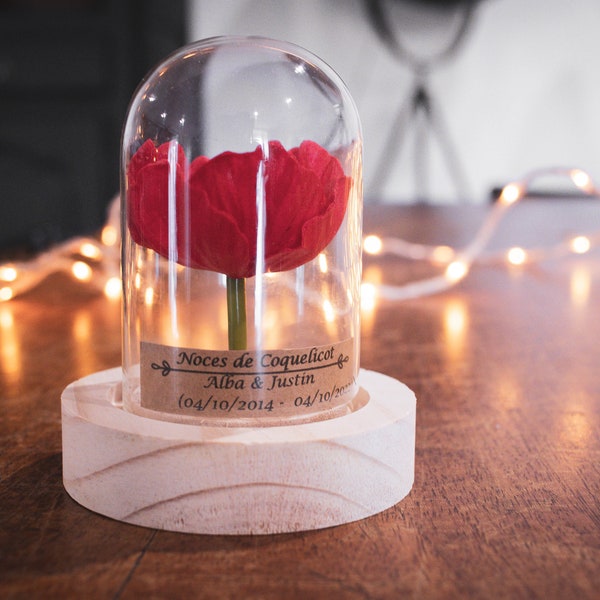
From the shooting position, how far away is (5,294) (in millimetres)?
1169

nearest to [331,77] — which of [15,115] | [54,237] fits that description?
[54,237]

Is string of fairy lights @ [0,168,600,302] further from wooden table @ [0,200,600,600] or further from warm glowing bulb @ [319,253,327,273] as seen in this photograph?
warm glowing bulb @ [319,253,327,273]

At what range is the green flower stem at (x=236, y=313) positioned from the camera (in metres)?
0.47

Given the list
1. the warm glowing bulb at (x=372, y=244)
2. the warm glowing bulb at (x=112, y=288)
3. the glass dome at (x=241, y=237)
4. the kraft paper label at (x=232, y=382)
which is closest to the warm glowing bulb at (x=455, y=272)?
the warm glowing bulb at (x=372, y=244)

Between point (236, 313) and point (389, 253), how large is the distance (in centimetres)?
131

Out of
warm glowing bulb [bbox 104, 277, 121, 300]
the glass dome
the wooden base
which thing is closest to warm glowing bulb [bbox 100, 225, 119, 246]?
warm glowing bulb [bbox 104, 277, 121, 300]

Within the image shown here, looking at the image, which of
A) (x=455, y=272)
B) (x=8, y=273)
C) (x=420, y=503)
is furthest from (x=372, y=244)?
(x=420, y=503)

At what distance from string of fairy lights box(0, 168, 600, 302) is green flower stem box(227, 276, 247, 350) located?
62cm

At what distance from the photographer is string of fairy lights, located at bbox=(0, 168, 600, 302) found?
1235 mm

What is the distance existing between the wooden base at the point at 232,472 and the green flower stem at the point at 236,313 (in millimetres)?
65

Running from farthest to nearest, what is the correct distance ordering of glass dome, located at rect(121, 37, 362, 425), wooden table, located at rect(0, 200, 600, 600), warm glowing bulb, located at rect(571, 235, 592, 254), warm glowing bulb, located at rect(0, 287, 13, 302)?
warm glowing bulb, located at rect(571, 235, 592, 254)
warm glowing bulb, located at rect(0, 287, 13, 302)
glass dome, located at rect(121, 37, 362, 425)
wooden table, located at rect(0, 200, 600, 600)

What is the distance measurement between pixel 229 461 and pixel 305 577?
0.24 feet

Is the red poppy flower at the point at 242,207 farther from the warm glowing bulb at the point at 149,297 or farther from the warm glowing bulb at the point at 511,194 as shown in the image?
the warm glowing bulb at the point at 511,194

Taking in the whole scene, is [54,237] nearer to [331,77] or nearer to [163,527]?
[331,77]
